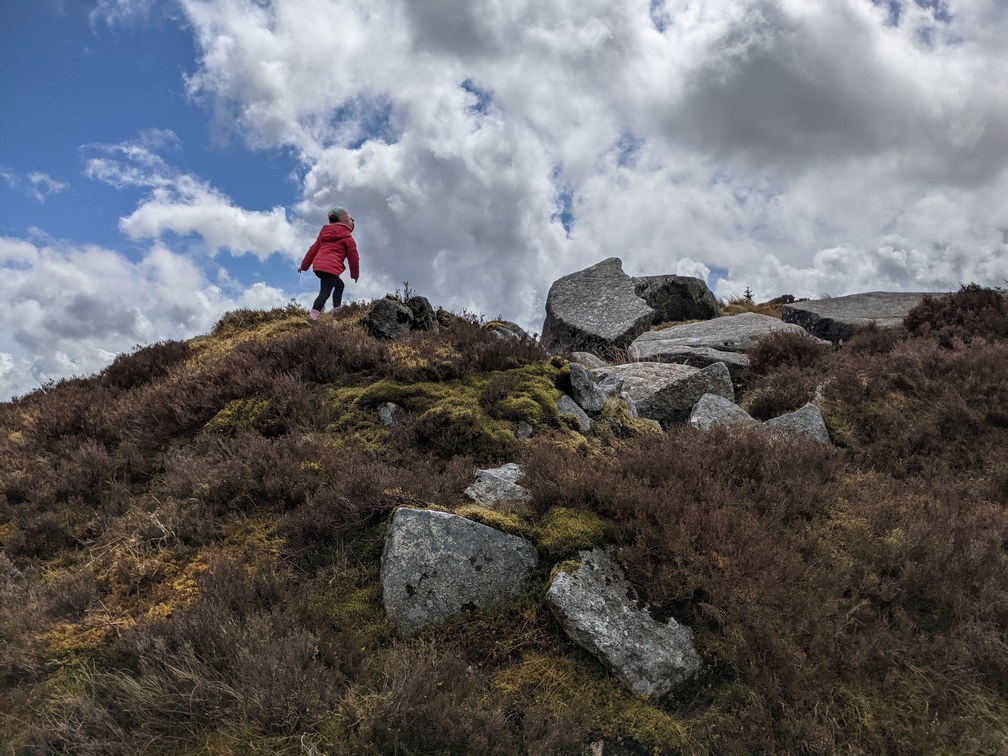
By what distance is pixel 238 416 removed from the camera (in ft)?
26.0

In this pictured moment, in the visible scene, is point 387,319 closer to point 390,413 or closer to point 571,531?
point 390,413

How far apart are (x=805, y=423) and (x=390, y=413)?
6.13m

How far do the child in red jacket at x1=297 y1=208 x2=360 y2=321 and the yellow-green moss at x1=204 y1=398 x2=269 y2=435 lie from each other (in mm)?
5431

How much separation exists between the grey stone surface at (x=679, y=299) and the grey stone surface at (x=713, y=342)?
380 cm

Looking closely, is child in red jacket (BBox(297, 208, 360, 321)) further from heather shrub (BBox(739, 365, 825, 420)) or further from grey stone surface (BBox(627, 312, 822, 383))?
heather shrub (BBox(739, 365, 825, 420))

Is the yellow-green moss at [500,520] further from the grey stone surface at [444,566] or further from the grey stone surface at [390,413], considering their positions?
the grey stone surface at [390,413]

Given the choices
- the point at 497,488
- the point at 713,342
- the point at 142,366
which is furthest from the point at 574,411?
the point at 142,366

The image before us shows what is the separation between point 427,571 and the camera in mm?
4883

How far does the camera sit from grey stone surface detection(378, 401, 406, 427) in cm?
772

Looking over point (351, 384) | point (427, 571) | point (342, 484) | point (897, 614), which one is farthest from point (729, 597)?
point (351, 384)

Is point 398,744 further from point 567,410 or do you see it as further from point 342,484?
point 567,410

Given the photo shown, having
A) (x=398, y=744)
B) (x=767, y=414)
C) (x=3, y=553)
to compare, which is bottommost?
(x=398, y=744)

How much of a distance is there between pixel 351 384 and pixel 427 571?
173 inches

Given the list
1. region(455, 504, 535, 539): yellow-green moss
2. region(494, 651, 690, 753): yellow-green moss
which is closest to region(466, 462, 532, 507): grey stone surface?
region(455, 504, 535, 539): yellow-green moss
